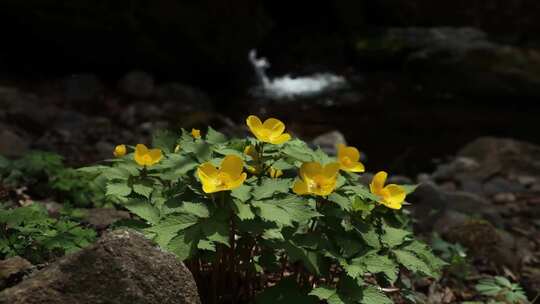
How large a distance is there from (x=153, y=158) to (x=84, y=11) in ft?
18.6

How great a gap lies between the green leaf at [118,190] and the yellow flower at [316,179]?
0.55 metres

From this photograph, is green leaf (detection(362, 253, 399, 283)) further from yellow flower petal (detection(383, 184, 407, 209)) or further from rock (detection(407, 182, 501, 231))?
rock (detection(407, 182, 501, 231))

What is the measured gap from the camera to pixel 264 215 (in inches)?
66.9

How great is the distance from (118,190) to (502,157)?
5.44 metres

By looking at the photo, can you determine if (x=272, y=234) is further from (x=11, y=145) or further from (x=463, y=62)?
(x=463, y=62)

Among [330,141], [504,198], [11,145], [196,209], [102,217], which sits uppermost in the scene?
[330,141]

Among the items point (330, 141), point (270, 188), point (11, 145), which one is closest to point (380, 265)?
point (270, 188)

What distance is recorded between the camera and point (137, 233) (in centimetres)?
171

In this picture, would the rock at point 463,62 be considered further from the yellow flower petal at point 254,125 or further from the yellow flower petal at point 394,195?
the yellow flower petal at point 254,125

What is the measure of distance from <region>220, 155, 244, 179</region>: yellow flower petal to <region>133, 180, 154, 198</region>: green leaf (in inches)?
13.5

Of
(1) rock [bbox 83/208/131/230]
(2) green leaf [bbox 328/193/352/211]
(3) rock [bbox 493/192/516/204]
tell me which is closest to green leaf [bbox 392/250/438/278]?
(2) green leaf [bbox 328/193/352/211]

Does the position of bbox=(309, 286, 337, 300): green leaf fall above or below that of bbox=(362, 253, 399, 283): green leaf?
below

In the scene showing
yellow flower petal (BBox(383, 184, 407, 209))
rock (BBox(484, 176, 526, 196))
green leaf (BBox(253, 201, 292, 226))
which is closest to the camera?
green leaf (BBox(253, 201, 292, 226))

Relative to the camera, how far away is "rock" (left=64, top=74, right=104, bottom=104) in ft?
23.7
